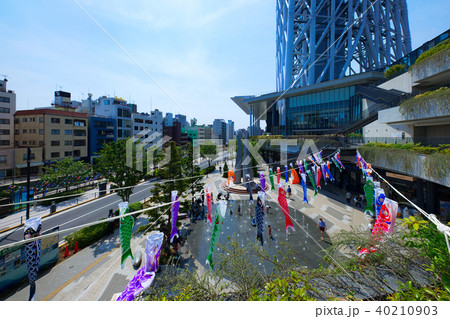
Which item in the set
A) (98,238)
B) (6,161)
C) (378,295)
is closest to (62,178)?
(6,161)

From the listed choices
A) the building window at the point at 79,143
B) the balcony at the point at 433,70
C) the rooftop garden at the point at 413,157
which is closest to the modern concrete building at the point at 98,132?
the building window at the point at 79,143

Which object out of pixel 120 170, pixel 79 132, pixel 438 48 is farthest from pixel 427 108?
pixel 79 132

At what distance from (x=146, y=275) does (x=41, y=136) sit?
4612 cm

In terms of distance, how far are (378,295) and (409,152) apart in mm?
13446

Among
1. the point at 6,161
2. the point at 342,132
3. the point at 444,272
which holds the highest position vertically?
the point at 342,132

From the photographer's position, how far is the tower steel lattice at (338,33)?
→ 47375mm

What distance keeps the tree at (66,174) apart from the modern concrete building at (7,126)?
11251 millimetres

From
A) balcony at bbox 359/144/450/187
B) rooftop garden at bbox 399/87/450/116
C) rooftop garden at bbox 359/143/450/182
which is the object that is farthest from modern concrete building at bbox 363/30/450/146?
balcony at bbox 359/144/450/187

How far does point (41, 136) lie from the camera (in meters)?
37.3

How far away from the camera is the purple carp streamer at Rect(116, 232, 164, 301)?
4246mm

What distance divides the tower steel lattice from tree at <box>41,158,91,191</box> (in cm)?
4477

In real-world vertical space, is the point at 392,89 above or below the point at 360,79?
below

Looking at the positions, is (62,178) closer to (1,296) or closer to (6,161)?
(6,161)

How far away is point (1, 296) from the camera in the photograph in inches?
384
